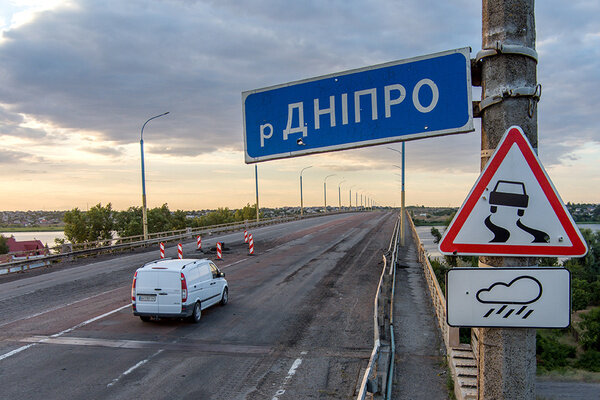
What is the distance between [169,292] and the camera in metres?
14.0

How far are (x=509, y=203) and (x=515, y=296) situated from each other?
0.51 meters

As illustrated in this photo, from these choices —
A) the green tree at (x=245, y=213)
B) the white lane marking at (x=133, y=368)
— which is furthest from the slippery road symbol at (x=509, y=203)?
the green tree at (x=245, y=213)

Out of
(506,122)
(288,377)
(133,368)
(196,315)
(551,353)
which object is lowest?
(551,353)

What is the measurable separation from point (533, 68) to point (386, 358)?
8054 millimetres

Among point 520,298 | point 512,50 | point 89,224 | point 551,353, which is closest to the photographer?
point 520,298

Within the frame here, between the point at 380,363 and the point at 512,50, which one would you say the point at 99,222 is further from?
the point at 512,50

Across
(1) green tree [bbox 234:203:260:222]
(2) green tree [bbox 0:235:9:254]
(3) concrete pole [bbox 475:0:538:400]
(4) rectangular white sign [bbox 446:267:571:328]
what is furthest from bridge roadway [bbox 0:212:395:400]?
(1) green tree [bbox 234:203:260:222]

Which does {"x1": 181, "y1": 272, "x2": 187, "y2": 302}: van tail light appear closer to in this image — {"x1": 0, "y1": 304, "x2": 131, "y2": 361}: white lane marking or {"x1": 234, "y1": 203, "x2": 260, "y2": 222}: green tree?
{"x1": 0, "y1": 304, "x2": 131, "y2": 361}: white lane marking

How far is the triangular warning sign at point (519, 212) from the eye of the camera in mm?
2588

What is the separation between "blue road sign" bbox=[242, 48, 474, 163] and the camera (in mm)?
3113

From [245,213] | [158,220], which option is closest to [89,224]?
[158,220]

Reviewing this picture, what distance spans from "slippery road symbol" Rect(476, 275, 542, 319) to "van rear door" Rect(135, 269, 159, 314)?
12.8 m

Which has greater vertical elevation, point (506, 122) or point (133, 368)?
point (506, 122)

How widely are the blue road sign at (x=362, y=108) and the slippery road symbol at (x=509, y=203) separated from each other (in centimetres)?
53
